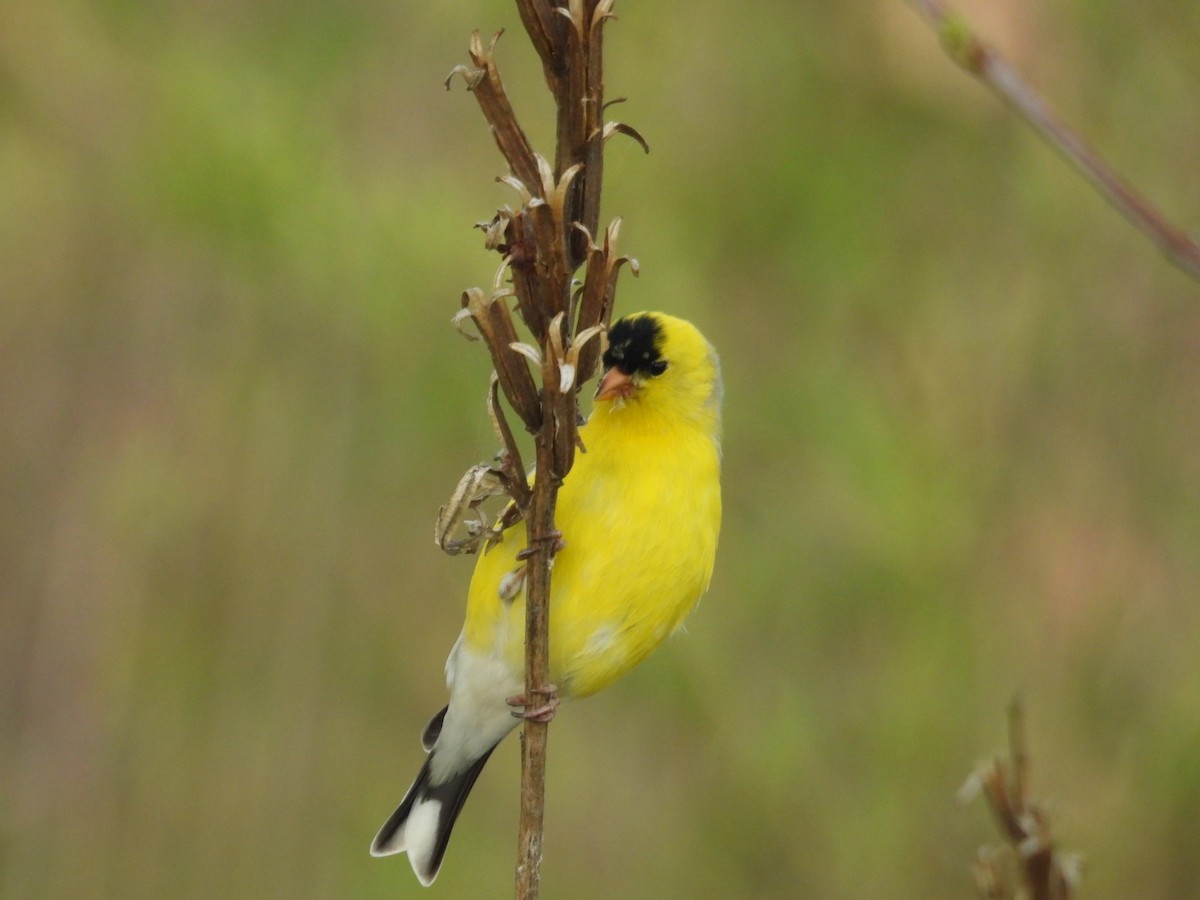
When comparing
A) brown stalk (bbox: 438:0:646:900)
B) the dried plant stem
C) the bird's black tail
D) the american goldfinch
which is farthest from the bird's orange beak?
the dried plant stem

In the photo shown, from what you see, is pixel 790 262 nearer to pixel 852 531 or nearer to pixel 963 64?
pixel 852 531

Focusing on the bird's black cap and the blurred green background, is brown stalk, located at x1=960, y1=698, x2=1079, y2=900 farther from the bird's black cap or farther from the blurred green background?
the blurred green background

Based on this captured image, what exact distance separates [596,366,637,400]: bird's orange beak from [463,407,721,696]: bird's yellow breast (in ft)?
0.10

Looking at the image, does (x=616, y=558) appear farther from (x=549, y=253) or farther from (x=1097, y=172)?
(x=1097, y=172)

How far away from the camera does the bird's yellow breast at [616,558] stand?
2.17 m

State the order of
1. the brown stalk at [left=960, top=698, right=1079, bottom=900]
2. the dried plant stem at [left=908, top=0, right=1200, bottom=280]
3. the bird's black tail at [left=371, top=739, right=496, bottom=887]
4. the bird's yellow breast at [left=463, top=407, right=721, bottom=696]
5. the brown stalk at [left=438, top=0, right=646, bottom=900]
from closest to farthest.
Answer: the dried plant stem at [left=908, top=0, right=1200, bottom=280]
the brown stalk at [left=438, top=0, right=646, bottom=900]
the brown stalk at [left=960, top=698, right=1079, bottom=900]
the bird's yellow breast at [left=463, top=407, right=721, bottom=696]
the bird's black tail at [left=371, top=739, right=496, bottom=887]

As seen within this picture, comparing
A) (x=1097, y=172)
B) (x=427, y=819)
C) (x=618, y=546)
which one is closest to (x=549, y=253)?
(x=1097, y=172)

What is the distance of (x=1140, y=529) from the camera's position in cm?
282

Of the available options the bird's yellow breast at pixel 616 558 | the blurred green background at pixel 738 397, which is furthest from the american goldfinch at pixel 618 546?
the blurred green background at pixel 738 397

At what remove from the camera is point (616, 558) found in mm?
2162

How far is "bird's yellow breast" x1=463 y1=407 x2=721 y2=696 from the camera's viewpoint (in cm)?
217

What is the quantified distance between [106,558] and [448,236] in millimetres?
1287

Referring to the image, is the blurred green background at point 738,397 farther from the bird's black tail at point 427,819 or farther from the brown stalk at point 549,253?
the brown stalk at point 549,253

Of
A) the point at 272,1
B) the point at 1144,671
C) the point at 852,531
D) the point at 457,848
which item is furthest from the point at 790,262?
the point at 457,848
